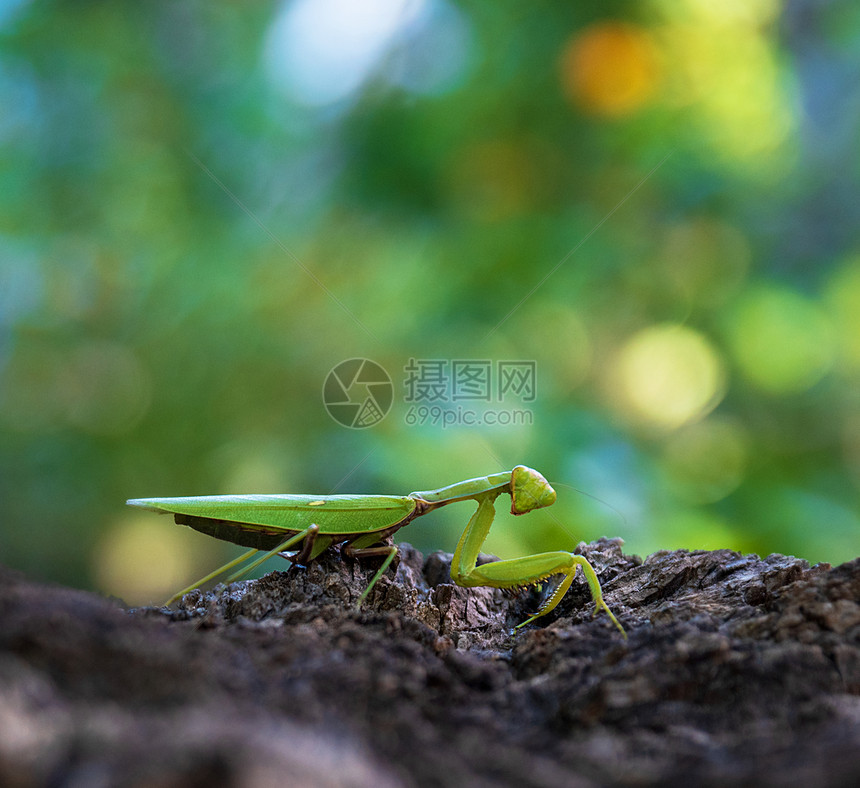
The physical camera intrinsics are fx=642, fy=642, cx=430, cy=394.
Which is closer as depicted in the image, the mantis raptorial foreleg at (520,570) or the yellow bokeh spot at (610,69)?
the mantis raptorial foreleg at (520,570)

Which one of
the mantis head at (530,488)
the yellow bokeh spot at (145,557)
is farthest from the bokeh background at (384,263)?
the mantis head at (530,488)

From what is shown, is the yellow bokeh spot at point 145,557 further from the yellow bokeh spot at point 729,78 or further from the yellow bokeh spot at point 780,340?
the yellow bokeh spot at point 729,78

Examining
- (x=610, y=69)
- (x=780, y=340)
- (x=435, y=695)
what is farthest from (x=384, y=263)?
(x=435, y=695)

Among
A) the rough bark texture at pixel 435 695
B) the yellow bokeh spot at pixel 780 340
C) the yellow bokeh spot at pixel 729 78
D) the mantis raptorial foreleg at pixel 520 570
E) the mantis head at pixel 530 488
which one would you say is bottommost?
the rough bark texture at pixel 435 695

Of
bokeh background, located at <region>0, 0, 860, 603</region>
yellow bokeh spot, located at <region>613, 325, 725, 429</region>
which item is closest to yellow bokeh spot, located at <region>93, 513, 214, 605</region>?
bokeh background, located at <region>0, 0, 860, 603</region>

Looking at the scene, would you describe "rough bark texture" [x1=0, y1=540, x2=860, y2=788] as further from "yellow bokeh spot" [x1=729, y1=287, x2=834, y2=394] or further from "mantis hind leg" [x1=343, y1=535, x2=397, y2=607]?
"yellow bokeh spot" [x1=729, y1=287, x2=834, y2=394]
